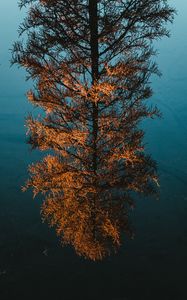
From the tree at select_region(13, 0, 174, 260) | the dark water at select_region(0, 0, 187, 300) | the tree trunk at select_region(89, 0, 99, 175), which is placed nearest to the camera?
the tree trunk at select_region(89, 0, 99, 175)

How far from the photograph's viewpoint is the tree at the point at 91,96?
13523 millimetres

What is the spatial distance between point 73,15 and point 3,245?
1646 centimetres

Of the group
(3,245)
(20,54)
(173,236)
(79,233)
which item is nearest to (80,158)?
(79,233)

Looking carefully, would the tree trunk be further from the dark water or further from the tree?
the dark water

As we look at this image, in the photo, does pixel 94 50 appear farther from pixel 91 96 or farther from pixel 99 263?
pixel 99 263

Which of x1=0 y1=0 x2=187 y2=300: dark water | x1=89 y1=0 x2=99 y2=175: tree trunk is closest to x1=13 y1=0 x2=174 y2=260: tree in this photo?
x1=89 y1=0 x2=99 y2=175: tree trunk

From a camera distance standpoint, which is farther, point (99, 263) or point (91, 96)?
point (99, 263)

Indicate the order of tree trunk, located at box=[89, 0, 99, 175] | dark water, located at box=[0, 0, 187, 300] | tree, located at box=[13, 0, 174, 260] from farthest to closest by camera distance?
1. dark water, located at box=[0, 0, 187, 300]
2. tree, located at box=[13, 0, 174, 260]
3. tree trunk, located at box=[89, 0, 99, 175]

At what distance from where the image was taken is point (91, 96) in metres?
13.9

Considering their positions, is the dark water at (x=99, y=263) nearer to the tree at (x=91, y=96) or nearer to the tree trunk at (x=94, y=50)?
the tree at (x=91, y=96)

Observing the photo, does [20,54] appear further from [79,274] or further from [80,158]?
[79,274]

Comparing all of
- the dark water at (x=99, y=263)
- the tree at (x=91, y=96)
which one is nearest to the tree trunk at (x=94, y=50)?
the tree at (x=91, y=96)

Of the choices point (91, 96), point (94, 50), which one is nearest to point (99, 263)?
point (91, 96)

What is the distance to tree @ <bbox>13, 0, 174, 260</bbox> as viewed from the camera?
1352 centimetres
